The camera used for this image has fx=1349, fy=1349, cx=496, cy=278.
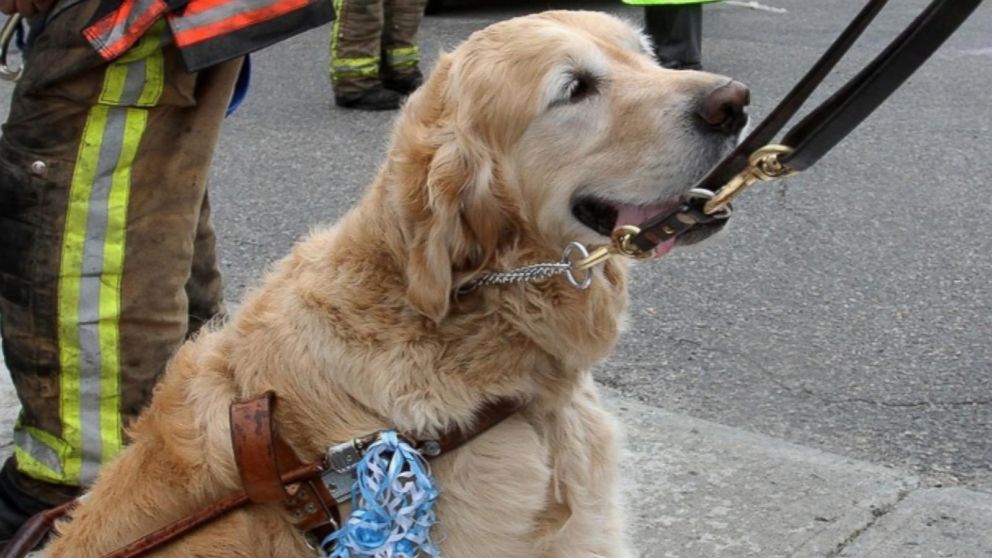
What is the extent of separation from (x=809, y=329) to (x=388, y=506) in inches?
109

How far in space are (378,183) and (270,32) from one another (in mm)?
723

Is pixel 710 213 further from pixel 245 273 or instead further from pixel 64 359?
pixel 245 273

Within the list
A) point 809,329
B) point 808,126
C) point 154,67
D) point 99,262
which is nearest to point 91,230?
point 99,262

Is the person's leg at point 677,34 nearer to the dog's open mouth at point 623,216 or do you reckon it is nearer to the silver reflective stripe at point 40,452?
the silver reflective stripe at point 40,452

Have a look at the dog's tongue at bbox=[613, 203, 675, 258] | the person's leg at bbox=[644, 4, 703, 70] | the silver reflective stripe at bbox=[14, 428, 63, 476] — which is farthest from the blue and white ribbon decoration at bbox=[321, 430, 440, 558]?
the person's leg at bbox=[644, 4, 703, 70]

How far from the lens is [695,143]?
96.0 inches

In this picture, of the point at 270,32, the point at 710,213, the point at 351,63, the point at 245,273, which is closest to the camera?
the point at 710,213

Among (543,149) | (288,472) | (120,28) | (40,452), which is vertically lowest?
(40,452)

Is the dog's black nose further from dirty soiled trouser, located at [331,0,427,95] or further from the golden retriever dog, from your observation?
dirty soiled trouser, located at [331,0,427,95]

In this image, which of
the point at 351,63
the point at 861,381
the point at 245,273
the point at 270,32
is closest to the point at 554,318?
the point at 270,32

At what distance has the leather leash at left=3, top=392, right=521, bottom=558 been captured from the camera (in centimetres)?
239

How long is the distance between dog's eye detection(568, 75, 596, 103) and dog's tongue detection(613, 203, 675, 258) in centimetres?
22

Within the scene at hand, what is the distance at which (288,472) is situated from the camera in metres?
2.40

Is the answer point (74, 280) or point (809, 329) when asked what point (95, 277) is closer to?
point (74, 280)
